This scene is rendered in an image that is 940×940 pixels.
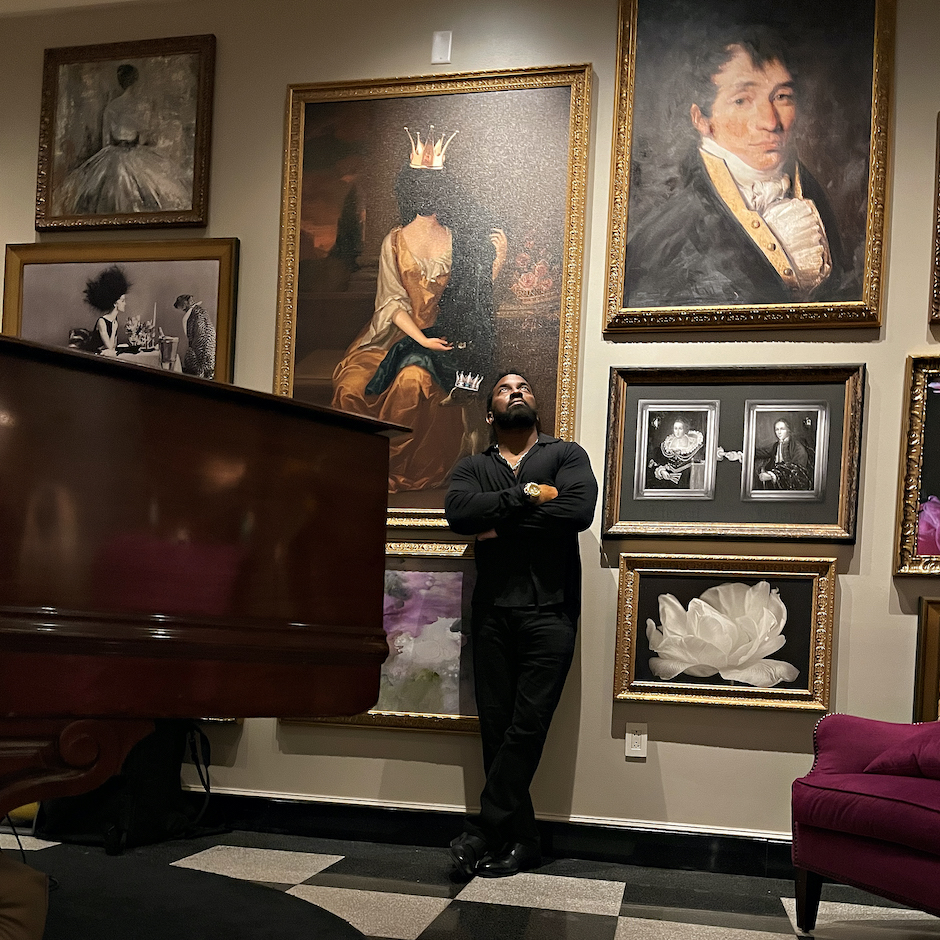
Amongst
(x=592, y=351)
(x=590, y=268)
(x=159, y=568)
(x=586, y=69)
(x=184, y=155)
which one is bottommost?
(x=159, y=568)

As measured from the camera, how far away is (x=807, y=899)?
3.03 meters

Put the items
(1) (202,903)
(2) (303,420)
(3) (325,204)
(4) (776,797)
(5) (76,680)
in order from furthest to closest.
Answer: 1. (3) (325,204)
2. (4) (776,797)
3. (1) (202,903)
4. (2) (303,420)
5. (5) (76,680)

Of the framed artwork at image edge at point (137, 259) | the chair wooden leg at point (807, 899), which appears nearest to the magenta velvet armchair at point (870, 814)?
the chair wooden leg at point (807, 899)

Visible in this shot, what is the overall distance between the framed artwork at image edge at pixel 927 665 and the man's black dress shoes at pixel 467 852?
5.28 ft

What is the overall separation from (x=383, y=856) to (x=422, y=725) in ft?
1.67

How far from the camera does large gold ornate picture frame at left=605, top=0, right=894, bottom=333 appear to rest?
12.7 feet

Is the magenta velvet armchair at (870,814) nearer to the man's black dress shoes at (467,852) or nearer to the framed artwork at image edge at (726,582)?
the framed artwork at image edge at (726,582)

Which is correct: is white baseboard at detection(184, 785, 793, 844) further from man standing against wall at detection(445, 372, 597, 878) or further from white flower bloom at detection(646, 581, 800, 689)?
white flower bloom at detection(646, 581, 800, 689)

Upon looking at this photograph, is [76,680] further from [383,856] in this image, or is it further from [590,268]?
[590,268]

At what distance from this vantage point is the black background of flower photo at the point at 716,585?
3.78 meters

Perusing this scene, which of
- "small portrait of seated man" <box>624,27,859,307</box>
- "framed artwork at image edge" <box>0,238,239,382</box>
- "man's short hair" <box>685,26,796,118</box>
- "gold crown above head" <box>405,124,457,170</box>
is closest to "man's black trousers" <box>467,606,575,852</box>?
"small portrait of seated man" <box>624,27,859,307</box>

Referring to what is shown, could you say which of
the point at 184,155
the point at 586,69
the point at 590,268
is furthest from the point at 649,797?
the point at 184,155

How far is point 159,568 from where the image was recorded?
1664 millimetres

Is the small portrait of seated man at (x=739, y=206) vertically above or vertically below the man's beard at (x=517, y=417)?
above
